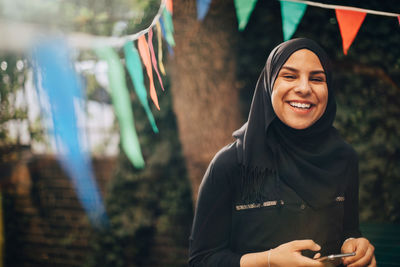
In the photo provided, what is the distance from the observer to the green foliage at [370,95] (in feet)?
9.50

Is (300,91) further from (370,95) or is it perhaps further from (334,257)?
(370,95)

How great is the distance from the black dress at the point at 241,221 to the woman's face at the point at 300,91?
252 millimetres

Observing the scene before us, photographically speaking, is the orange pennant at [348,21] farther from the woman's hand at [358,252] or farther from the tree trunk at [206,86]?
the tree trunk at [206,86]

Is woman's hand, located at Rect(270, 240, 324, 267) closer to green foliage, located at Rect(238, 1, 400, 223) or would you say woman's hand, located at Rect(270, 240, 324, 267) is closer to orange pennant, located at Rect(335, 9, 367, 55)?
orange pennant, located at Rect(335, 9, 367, 55)

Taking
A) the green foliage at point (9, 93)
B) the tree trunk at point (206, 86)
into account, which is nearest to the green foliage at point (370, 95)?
the tree trunk at point (206, 86)

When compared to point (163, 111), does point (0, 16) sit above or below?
above

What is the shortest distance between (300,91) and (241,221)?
1.81 feet

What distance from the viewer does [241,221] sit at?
1.41 m

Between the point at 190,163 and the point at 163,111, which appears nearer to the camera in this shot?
the point at 190,163

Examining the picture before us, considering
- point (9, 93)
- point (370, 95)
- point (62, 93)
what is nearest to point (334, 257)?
point (370, 95)

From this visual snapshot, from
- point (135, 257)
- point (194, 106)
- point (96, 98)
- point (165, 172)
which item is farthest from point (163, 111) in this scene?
point (135, 257)

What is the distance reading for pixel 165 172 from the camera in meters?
3.70

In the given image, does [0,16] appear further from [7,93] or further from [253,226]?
[253,226]

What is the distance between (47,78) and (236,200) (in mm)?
1971
